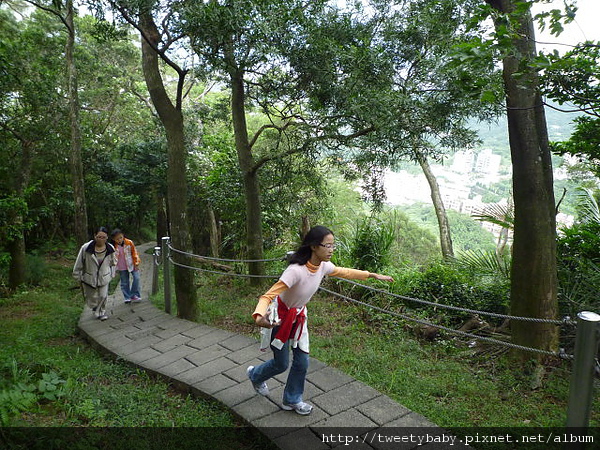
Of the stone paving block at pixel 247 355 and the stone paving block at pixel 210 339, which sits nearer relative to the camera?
the stone paving block at pixel 247 355

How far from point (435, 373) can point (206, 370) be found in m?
2.25

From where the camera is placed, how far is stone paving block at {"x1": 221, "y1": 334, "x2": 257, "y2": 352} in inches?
190

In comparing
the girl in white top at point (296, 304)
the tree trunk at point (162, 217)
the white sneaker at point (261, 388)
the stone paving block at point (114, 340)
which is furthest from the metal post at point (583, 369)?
the tree trunk at point (162, 217)

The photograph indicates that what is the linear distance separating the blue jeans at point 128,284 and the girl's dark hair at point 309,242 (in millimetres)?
5104

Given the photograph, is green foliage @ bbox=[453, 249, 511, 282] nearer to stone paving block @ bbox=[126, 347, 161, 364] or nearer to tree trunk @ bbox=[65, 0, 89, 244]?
stone paving block @ bbox=[126, 347, 161, 364]

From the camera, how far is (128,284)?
24.6ft

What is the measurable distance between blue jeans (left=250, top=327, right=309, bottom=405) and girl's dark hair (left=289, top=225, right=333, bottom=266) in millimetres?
550

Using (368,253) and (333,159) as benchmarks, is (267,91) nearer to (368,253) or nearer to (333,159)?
(333,159)

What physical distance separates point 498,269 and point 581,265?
1.49 metres

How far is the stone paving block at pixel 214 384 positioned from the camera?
3.84 metres

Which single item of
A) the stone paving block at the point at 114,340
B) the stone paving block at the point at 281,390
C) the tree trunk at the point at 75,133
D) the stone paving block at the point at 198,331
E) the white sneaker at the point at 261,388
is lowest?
the stone paving block at the point at 114,340

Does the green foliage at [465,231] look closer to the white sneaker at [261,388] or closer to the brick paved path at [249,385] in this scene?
the brick paved path at [249,385]

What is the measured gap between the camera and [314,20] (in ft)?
19.6

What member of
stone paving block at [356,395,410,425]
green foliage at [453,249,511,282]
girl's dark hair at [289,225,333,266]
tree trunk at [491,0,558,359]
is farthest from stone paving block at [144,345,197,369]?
green foliage at [453,249,511,282]
